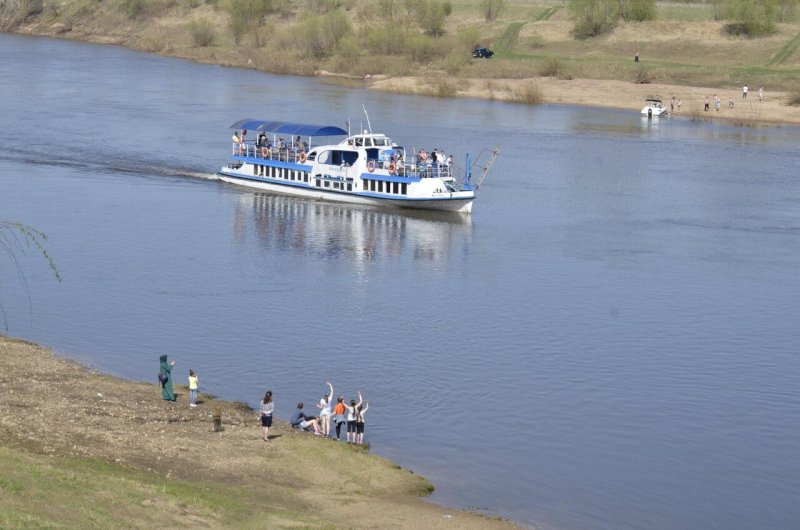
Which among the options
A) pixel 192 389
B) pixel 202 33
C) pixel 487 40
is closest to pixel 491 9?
pixel 487 40

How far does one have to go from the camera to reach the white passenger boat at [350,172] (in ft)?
228

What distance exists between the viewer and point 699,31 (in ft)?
431

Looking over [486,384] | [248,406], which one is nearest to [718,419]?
[486,384]

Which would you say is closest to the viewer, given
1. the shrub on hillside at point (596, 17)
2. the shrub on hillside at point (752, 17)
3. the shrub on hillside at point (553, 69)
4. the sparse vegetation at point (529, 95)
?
the sparse vegetation at point (529, 95)

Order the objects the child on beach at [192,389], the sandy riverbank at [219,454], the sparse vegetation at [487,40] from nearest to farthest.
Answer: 1. the sandy riverbank at [219,454]
2. the child on beach at [192,389]
3. the sparse vegetation at [487,40]

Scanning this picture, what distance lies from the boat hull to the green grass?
40241mm

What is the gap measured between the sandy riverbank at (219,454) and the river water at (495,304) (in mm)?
1839

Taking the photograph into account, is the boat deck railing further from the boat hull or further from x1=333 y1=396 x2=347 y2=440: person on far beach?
x1=333 y1=396 x2=347 y2=440: person on far beach

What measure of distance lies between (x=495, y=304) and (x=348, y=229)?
55.6 feet

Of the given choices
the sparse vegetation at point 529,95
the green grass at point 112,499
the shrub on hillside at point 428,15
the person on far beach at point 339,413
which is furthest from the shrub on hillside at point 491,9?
the green grass at point 112,499

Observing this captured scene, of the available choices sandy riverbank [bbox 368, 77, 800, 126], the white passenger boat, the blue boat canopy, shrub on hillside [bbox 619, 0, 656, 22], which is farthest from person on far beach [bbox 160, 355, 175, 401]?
shrub on hillside [bbox 619, 0, 656, 22]

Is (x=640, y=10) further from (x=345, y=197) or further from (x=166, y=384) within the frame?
(x=166, y=384)

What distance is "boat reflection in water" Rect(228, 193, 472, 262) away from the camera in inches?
2419

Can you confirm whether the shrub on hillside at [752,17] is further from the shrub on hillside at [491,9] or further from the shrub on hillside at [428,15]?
the shrub on hillside at [428,15]
